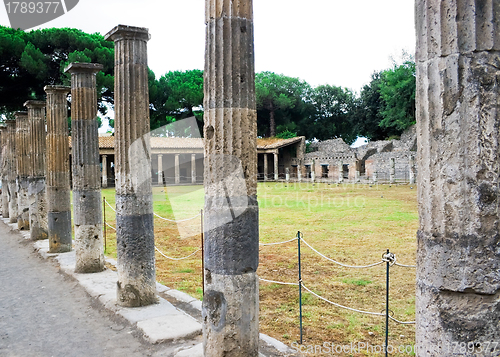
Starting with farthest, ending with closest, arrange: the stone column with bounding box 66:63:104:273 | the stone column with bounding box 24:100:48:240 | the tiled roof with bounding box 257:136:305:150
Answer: the tiled roof with bounding box 257:136:305:150 → the stone column with bounding box 24:100:48:240 → the stone column with bounding box 66:63:104:273

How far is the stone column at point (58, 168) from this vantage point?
7996mm

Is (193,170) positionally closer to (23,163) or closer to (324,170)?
(324,170)

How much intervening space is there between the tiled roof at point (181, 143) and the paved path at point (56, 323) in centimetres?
2250

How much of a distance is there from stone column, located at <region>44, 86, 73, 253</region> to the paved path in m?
1.23

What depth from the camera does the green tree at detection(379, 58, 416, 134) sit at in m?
31.4

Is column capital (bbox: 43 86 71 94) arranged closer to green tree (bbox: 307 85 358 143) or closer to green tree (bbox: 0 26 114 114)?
green tree (bbox: 0 26 114 114)

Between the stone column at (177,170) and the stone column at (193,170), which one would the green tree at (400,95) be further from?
the stone column at (177,170)

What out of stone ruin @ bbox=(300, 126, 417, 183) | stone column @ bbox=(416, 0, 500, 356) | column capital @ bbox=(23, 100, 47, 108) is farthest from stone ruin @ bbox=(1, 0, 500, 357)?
stone ruin @ bbox=(300, 126, 417, 183)

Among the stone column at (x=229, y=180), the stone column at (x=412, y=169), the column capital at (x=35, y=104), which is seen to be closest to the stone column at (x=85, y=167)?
the column capital at (x=35, y=104)

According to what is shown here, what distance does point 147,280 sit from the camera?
16.8 ft

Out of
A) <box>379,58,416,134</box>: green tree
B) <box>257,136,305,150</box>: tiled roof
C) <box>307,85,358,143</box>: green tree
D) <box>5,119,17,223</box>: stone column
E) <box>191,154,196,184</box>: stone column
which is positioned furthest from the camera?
<box>307,85,358,143</box>: green tree

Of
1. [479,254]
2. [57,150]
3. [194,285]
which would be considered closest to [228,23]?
[479,254]

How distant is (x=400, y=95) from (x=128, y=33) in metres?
30.2

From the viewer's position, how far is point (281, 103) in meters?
39.3
